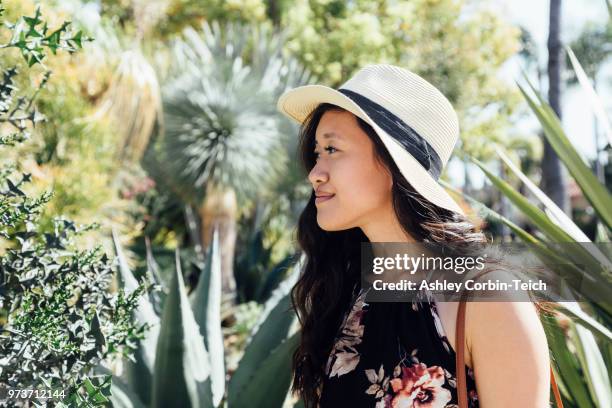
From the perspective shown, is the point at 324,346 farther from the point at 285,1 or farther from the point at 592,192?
the point at 285,1

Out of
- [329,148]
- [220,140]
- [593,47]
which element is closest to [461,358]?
[329,148]

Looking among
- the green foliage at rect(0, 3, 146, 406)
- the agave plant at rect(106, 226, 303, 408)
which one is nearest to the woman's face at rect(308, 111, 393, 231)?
the green foliage at rect(0, 3, 146, 406)

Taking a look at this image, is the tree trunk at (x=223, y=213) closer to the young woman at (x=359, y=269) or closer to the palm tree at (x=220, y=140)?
the palm tree at (x=220, y=140)

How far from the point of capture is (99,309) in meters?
1.54

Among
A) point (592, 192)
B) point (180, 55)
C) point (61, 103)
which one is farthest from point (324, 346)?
point (180, 55)

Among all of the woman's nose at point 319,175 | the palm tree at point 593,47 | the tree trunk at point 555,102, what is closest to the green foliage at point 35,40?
the woman's nose at point 319,175

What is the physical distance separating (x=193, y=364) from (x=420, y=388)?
963mm

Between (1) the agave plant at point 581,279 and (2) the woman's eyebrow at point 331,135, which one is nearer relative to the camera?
(2) the woman's eyebrow at point 331,135

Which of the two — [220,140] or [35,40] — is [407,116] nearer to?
[35,40]

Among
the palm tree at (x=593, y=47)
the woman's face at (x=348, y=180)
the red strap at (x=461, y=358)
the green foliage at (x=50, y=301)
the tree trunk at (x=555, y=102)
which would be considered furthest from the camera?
the palm tree at (x=593, y=47)

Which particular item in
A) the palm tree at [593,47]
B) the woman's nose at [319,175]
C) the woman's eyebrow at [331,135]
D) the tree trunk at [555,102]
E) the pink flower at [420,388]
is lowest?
the pink flower at [420,388]

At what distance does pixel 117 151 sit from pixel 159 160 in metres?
1.09

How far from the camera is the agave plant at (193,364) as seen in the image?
2.21 meters

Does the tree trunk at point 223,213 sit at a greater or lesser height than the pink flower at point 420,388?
greater
